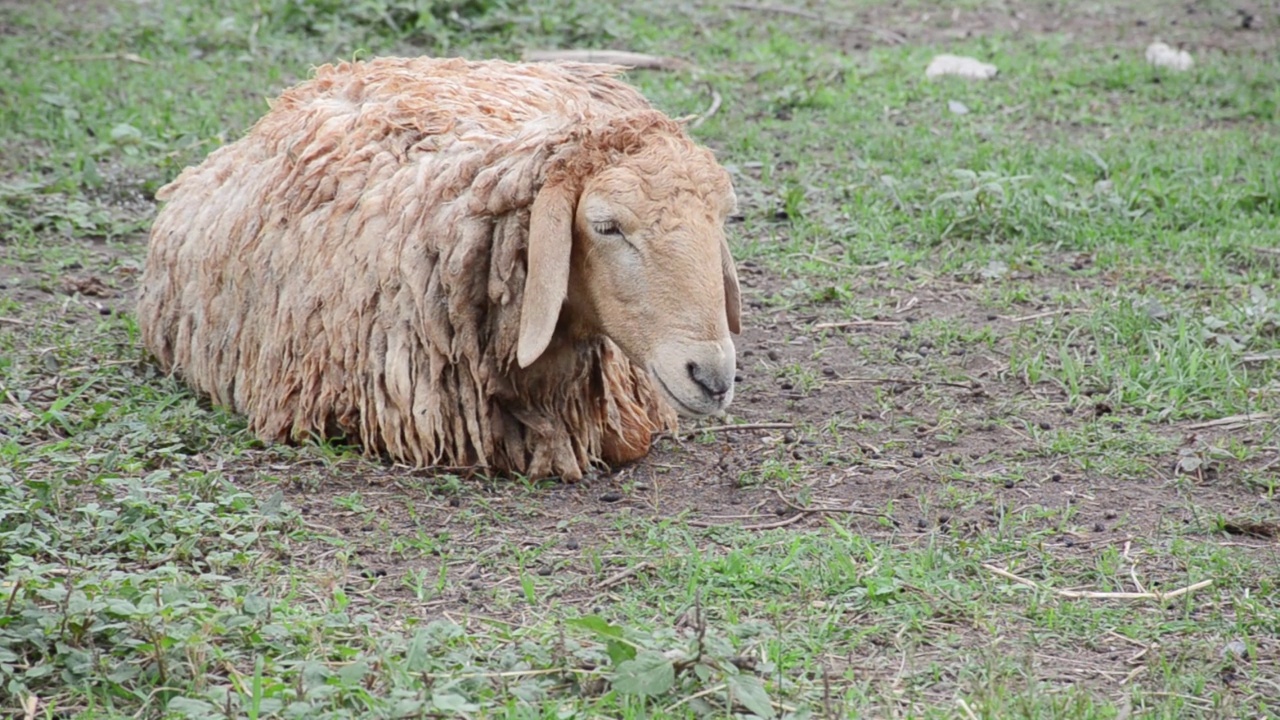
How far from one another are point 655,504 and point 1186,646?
162 cm

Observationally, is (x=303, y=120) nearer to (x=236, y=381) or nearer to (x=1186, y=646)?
(x=236, y=381)

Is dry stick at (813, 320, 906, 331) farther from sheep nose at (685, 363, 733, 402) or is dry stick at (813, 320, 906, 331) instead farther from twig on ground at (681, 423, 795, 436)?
sheep nose at (685, 363, 733, 402)

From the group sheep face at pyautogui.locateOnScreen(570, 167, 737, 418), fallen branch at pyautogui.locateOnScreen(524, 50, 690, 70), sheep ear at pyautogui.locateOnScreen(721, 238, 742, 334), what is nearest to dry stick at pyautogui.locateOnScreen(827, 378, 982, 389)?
sheep ear at pyautogui.locateOnScreen(721, 238, 742, 334)

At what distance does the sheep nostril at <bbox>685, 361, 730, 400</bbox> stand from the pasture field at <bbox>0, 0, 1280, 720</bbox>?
1.39 ft

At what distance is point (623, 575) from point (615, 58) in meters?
6.10

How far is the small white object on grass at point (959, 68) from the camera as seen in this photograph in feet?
32.8

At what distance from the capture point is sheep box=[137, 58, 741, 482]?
466 cm

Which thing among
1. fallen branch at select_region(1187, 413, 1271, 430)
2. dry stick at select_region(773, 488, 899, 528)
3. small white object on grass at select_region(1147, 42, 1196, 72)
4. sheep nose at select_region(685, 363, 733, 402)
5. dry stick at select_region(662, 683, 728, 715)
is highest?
sheep nose at select_region(685, 363, 733, 402)

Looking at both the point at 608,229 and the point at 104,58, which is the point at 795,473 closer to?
the point at 608,229

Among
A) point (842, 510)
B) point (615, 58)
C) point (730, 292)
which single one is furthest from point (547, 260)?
point (615, 58)

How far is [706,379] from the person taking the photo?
459 cm

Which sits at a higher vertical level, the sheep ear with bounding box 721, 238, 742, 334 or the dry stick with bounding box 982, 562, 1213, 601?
the sheep ear with bounding box 721, 238, 742, 334

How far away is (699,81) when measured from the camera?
974 centimetres

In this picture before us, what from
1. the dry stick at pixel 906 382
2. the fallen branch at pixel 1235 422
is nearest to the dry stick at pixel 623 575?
the dry stick at pixel 906 382
